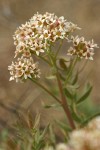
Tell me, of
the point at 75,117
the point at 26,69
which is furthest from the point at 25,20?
the point at 26,69

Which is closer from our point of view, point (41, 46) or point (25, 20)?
point (41, 46)

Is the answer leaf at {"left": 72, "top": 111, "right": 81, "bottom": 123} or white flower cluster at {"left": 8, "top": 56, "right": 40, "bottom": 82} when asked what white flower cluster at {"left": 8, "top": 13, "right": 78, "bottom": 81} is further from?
leaf at {"left": 72, "top": 111, "right": 81, "bottom": 123}

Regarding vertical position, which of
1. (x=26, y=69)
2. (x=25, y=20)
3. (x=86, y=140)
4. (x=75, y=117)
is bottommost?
(x=86, y=140)

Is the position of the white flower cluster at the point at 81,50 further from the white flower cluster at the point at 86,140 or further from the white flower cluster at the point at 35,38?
the white flower cluster at the point at 86,140

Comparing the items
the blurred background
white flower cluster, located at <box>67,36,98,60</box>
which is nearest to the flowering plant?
white flower cluster, located at <box>67,36,98,60</box>

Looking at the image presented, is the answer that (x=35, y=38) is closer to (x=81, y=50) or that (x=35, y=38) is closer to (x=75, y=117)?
(x=81, y=50)

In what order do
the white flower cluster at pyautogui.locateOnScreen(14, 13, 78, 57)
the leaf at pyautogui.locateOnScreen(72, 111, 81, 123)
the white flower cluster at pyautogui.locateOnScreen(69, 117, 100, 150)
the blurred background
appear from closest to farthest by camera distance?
the white flower cluster at pyautogui.locateOnScreen(69, 117, 100, 150), the white flower cluster at pyautogui.locateOnScreen(14, 13, 78, 57), the leaf at pyautogui.locateOnScreen(72, 111, 81, 123), the blurred background

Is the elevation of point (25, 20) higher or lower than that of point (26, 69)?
higher
